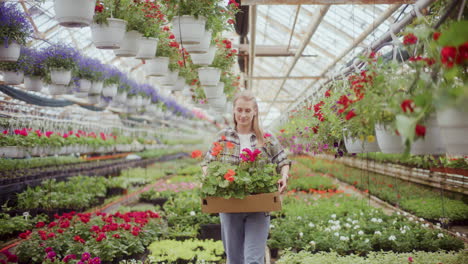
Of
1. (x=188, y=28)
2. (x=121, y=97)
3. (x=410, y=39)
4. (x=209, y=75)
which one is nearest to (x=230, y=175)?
(x=188, y=28)

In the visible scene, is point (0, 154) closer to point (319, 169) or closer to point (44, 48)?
point (44, 48)

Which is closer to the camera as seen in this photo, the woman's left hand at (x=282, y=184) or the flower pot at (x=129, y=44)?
the woman's left hand at (x=282, y=184)

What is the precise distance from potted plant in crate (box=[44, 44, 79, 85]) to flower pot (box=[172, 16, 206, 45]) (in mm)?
2101

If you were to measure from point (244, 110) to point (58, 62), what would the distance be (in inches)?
100

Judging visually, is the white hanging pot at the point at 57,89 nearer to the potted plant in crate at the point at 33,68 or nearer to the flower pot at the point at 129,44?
the potted plant in crate at the point at 33,68

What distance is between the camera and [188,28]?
8.48 feet

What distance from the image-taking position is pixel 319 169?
11422 mm

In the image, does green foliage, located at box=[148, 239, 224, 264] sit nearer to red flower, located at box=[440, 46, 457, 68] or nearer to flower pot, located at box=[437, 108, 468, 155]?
flower pot, located at box=[437, 108, 468, 155]

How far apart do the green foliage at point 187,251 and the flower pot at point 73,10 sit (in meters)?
1.99

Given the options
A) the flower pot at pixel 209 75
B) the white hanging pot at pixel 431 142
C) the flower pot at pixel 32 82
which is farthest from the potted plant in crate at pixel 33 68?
the white hanging pot at pixel 431 142

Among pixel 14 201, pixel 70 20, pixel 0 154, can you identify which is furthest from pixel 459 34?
pixel 14 201

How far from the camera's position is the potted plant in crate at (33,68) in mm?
4082

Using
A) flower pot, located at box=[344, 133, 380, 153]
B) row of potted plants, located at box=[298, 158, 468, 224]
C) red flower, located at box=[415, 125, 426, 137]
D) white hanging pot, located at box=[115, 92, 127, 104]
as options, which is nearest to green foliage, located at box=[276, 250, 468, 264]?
row of potted plants, located at box=[298, 158, 468, 224]

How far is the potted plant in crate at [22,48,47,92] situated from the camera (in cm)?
408
